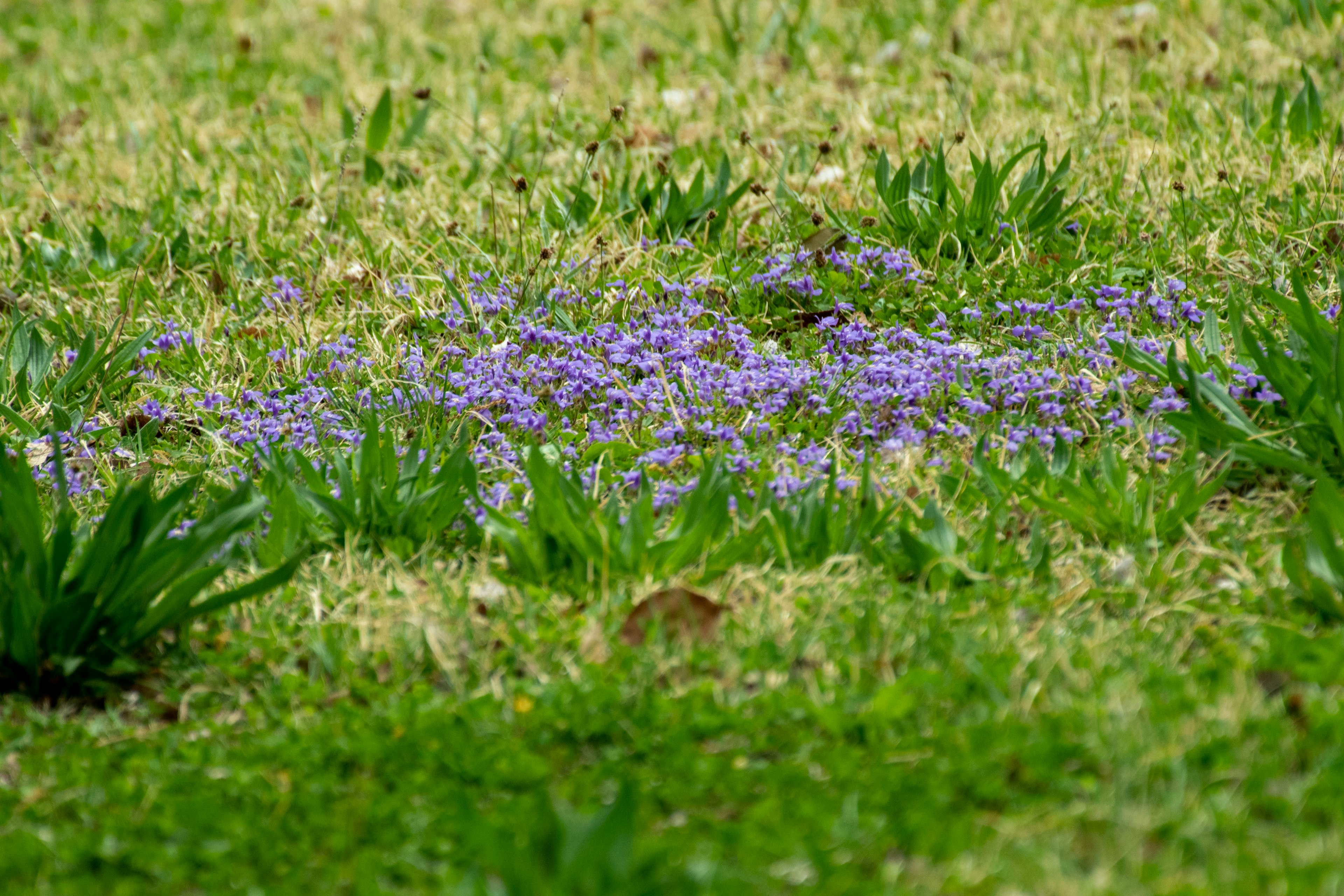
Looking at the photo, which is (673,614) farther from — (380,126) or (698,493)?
(380,126)

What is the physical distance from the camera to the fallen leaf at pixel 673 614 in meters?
2.56

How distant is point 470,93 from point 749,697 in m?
3.98

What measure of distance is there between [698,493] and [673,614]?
316mm

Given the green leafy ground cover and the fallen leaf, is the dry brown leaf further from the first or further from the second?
the fallen leaf

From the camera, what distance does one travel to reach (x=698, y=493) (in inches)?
109

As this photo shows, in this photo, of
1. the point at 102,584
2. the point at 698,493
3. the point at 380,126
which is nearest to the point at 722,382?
the point at 698,493

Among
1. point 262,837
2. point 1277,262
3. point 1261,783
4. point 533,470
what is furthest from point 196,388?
point 1277,262

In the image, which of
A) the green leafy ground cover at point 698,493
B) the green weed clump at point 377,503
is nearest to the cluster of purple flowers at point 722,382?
the green leafy ground cover at point 698,493

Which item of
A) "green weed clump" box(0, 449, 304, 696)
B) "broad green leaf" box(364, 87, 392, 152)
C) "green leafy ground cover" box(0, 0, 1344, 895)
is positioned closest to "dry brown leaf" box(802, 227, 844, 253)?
"green leafy ground cover" box(0, 0, 1344, 895)

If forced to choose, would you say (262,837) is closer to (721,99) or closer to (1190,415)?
(1190,415)

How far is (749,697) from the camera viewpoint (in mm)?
2340

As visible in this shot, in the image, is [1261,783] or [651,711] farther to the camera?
[651,711]

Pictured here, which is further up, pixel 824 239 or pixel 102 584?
pixel 824 239

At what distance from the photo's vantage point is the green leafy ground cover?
81.0 inches
